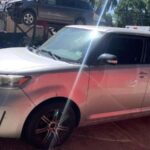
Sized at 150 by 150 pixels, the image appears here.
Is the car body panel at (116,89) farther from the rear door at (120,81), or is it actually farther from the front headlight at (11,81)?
the front headlight at (11,81)

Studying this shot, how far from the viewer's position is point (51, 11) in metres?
16.8

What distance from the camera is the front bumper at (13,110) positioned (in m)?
4.02

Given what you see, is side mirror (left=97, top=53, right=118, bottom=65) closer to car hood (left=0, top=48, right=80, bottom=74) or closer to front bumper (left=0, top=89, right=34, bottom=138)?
car hood (left=0, top=48, right=80, bottom=74)

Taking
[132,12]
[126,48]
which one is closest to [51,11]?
[126,48]

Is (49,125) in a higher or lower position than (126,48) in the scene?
lower

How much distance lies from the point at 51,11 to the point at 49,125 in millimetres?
12948

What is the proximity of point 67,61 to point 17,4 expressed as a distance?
11.9 metres

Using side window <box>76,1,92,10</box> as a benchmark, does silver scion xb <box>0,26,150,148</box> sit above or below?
above

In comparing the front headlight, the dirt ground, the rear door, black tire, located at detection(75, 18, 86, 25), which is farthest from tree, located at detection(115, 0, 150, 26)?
the front headlight

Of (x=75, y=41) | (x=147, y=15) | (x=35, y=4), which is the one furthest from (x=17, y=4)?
(x=147, y=15)

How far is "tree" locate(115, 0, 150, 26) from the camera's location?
38.0 metres

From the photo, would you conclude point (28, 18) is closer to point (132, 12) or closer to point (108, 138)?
point (108, 138)

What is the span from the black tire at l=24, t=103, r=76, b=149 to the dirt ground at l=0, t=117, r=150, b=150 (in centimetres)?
19

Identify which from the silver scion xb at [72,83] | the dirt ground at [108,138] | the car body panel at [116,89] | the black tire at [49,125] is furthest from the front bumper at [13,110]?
the car body panel at [116,89]
